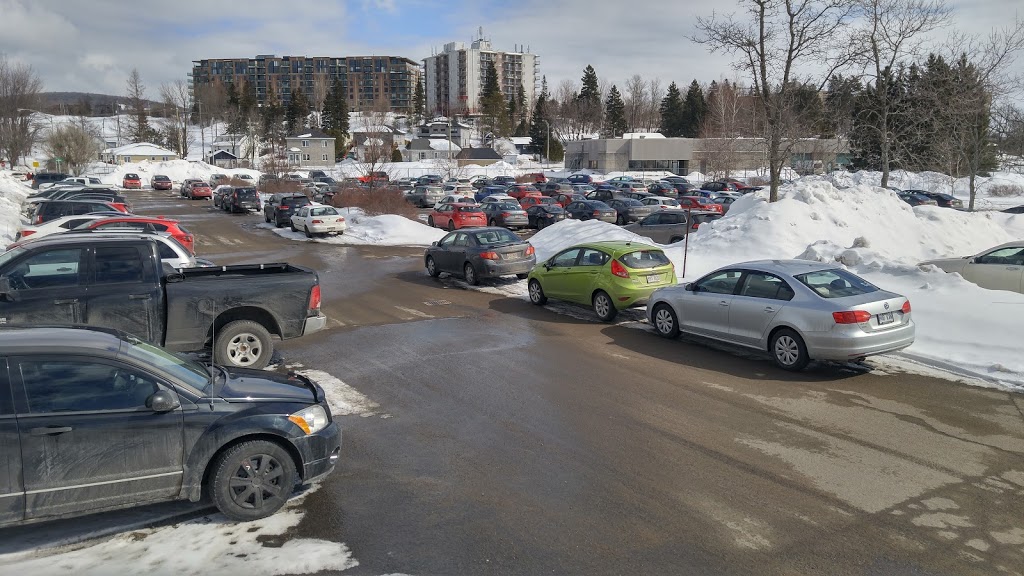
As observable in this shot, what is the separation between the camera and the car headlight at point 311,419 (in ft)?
19.0

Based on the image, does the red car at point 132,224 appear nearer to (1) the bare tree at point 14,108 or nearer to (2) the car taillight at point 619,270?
(2) the car taillight at point 619,270

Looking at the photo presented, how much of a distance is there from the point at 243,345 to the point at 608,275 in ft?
23.1

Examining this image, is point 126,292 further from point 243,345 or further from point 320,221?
point 320,221

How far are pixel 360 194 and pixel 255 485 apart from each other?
34.1 metres

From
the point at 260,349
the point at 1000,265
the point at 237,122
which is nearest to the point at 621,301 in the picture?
the point at 260,349

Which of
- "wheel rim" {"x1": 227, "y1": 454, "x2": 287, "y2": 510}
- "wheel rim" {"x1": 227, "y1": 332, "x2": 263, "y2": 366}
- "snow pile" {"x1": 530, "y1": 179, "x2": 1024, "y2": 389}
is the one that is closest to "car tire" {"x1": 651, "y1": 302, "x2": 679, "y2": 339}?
"snow pile" {"x1": 530, "y1": 179, "x2": 1024, "y2": 389}

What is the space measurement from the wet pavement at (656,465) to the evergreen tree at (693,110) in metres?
110

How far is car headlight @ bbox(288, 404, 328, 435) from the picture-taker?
580 centimetres

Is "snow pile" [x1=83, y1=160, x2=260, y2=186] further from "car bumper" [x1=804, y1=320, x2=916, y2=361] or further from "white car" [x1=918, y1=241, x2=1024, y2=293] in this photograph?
"car bumper" [x1=804, y1=320, x2=916, y2=361]

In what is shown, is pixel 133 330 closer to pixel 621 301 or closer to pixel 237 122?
pixel 621 301

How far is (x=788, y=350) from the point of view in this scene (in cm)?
1024

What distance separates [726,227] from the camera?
21500 millimetres

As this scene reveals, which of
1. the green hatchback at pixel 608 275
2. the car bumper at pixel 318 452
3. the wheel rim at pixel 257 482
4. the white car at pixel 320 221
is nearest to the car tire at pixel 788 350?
the green hatchback at pixel 608 275

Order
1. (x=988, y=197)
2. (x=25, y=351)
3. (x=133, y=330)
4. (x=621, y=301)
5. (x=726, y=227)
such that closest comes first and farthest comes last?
(x=25, y=351)
(x=133, y=330)
(x=621, y=301)
(x=726, y=227)
(x=988, y=197)
